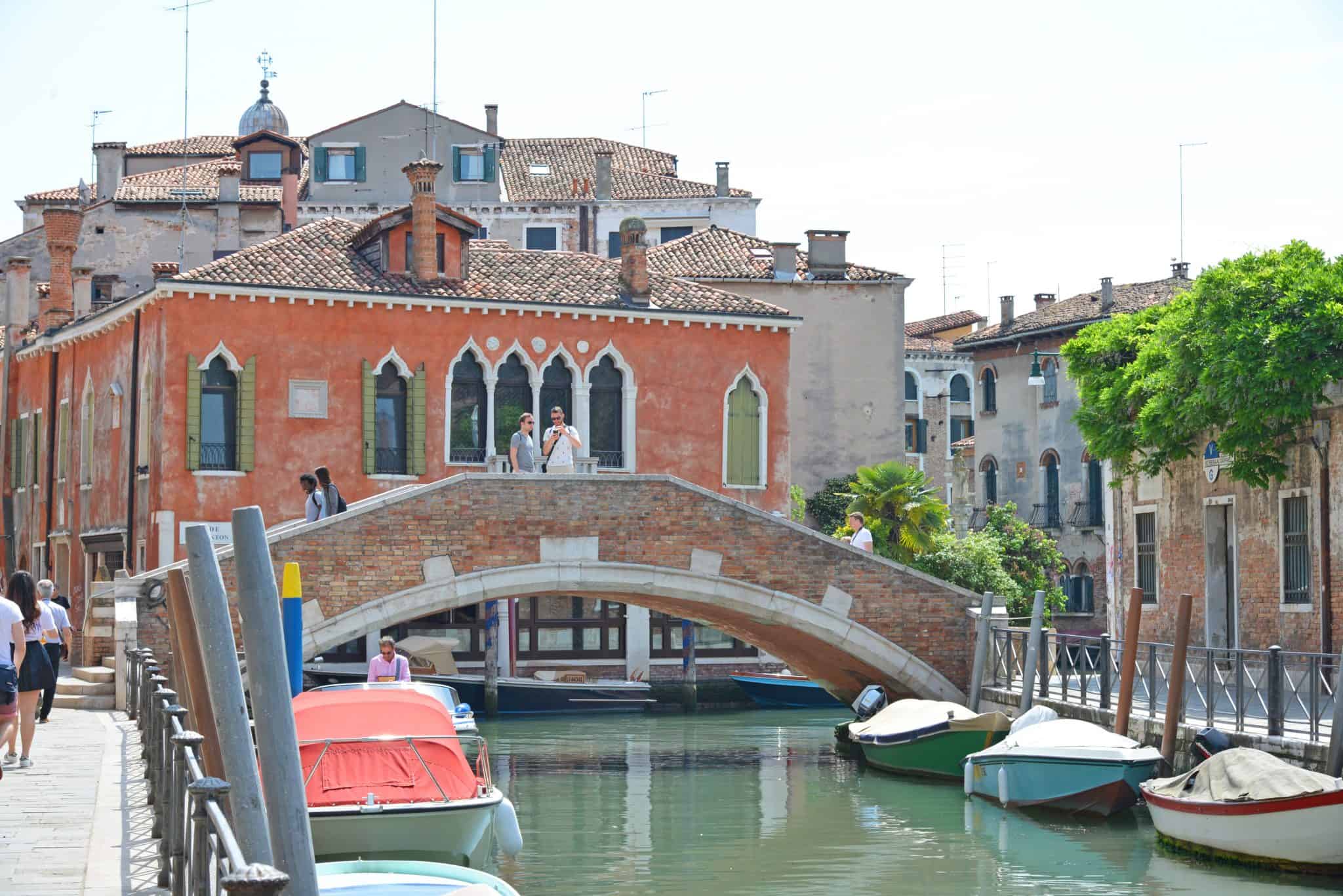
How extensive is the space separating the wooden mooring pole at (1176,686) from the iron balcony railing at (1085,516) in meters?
21.5

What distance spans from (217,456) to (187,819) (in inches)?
644

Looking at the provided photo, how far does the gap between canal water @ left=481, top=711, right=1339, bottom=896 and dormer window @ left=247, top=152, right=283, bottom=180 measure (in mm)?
18011

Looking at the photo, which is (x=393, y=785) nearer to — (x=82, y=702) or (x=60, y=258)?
(x=82, y=702)

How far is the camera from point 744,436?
25531 mm

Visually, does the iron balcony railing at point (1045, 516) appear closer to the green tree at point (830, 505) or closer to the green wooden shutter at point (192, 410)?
the green tree at point (830, 505)

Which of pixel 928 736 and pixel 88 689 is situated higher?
pixel 88 689

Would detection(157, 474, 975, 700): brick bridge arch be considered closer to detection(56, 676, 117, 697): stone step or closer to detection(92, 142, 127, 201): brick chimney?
detection(56, 676, 117, 697): stone step

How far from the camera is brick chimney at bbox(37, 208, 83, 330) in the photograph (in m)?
27.2

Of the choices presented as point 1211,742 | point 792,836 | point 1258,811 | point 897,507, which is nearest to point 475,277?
point 897,507

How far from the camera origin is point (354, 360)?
23219 mm

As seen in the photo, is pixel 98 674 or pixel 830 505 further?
pixel 830 505

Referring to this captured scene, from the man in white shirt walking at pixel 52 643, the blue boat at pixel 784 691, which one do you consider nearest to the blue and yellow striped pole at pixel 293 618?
the man in white shirt walking at pixel 52 643

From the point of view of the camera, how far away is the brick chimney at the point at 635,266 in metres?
24.9

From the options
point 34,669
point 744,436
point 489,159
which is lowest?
point 34,669
